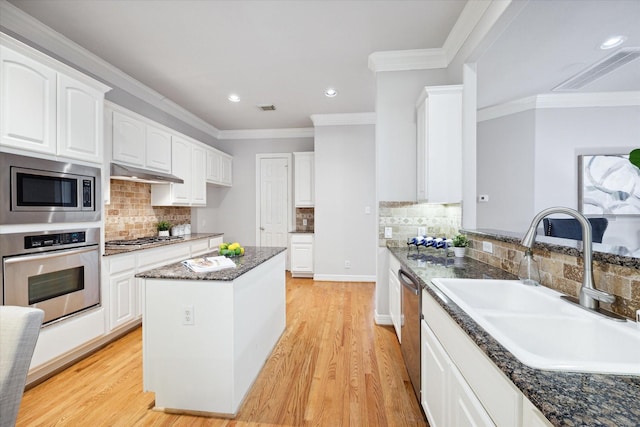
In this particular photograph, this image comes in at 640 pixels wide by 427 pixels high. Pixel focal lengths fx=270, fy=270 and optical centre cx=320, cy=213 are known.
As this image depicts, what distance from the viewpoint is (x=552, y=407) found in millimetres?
548

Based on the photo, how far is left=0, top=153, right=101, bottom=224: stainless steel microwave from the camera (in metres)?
1.79

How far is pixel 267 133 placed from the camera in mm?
5449

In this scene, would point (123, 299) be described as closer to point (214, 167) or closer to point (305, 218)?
point (214, 167)

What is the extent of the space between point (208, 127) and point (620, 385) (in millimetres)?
5745

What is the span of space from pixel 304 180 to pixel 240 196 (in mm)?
1437

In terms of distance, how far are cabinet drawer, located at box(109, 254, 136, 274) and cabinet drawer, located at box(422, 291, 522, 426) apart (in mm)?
2776

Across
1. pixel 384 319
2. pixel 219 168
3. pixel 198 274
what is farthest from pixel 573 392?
pixel 219 168

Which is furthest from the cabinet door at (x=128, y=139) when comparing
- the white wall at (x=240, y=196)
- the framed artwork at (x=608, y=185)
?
the framed artwork at (x=608, y=185)

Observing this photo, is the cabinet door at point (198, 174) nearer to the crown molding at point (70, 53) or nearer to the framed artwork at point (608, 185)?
the crown molding at point (70, 53)

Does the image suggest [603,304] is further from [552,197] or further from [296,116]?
[296,116]

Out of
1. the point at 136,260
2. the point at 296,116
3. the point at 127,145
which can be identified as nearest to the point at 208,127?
the point at 296,116

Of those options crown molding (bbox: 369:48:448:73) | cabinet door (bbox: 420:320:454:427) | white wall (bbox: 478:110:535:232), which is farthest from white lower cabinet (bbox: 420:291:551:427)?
white wall (bbox: 478:110:535:232)

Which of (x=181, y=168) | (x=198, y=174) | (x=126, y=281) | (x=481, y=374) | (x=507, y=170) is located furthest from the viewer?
(x=198, y=174)

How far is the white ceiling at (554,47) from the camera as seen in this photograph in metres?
2.00
